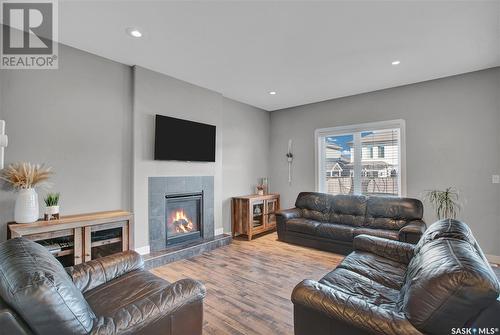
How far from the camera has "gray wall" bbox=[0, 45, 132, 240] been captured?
8.40 feet

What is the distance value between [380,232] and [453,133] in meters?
1.96

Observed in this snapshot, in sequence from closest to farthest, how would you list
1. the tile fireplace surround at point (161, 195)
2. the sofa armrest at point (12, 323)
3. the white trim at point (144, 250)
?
the sofa armrest at point (12, 323) < the white trim at point (144, 250) < the tile fireplace surround at point (161, 195)

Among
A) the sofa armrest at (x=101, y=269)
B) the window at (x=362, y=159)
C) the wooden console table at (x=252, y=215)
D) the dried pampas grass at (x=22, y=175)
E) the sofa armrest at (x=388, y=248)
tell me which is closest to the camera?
the sofa armrest at (x=101, y=269)

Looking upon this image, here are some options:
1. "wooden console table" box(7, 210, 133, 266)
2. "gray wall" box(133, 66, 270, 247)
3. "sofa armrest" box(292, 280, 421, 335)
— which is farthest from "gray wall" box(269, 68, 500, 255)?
"wooden console table" box(7, 210, 133, 266)

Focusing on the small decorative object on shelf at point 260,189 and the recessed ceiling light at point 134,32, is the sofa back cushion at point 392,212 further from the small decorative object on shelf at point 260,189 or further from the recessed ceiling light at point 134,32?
the recessed ceiling light at point 134,32

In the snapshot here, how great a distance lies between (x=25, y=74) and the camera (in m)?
2.62

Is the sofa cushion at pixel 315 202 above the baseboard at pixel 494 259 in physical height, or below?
above

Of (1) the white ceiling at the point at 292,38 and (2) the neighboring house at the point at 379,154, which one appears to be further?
(2) the neighboring house at the point at 379,154

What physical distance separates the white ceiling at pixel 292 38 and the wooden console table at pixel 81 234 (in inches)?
80.4

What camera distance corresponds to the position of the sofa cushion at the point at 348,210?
4.12 metres

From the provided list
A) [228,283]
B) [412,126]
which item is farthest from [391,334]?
[412,126]

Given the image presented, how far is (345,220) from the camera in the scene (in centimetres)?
421

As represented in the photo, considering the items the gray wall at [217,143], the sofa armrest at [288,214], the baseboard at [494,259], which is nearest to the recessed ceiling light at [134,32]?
the gray wall at [217,143]

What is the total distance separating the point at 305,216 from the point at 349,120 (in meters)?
2.09
